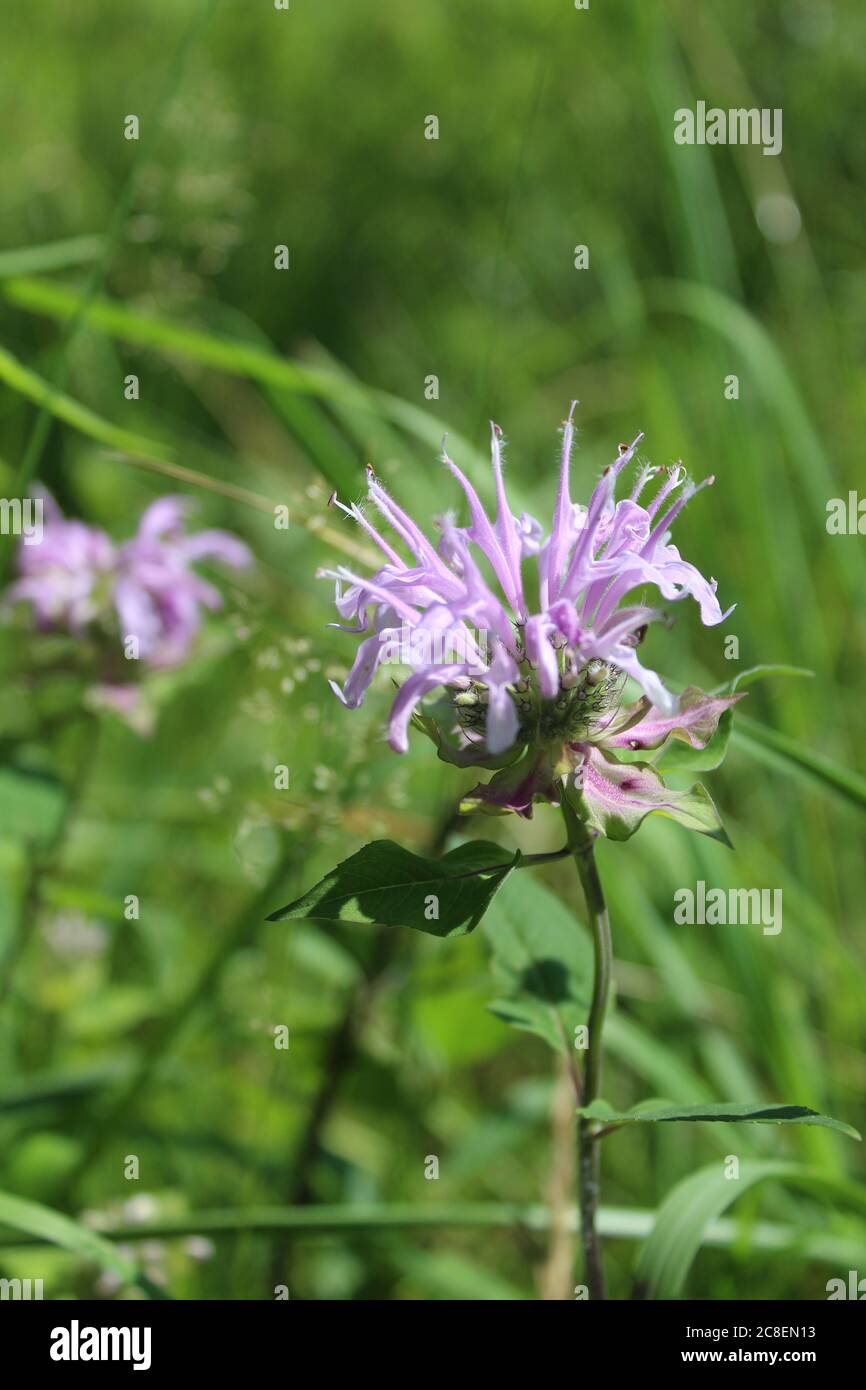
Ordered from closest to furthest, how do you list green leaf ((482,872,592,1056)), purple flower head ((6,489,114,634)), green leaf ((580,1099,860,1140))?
green leaf ((580,1099,860,1140))
green leaf ((482,872,592,1056))
purple flower head ((6,489,114,634))

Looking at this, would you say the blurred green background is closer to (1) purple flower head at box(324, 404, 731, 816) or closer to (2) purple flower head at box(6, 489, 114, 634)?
(2) purple flower head at box(6, 489, 114, 634)

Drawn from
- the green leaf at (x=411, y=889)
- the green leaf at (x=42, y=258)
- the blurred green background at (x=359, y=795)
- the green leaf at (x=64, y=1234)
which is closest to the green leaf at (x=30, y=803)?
the blurred green background at (x=359, y=795)

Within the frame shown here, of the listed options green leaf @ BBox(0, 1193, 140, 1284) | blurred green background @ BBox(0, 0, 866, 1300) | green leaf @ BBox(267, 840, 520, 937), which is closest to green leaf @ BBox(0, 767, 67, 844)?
blurred green background @ BBox(0, 0, 866, 1300)

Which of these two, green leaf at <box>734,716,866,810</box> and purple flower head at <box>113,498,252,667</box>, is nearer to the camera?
green leaf at <box>734,716,866,810</box>

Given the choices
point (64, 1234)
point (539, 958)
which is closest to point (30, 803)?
point (64, 1234)

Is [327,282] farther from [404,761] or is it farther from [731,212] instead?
[404,761]

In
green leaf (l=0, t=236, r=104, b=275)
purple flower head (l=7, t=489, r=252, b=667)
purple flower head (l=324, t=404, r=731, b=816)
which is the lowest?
purple flower head (l=324, t=404, r=731, b=816)
